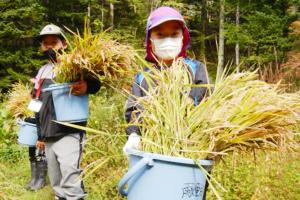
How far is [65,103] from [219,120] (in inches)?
75.3

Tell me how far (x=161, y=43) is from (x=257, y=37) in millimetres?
12514

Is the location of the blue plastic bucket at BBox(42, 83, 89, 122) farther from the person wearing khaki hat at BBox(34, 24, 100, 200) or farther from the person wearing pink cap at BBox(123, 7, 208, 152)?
the person wearing pink cap at BBox(123, 7, 208, 152)

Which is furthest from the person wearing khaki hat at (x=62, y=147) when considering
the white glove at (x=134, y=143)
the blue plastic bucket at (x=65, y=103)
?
→ the white glove at (x=134, y=143)

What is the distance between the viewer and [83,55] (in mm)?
3408

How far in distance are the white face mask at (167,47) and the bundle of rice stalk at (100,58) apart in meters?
0.58

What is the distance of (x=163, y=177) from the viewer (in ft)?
6.18

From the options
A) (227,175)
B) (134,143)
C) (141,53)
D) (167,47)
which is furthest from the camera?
(141,53)

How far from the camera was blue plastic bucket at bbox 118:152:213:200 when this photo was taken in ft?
6.15

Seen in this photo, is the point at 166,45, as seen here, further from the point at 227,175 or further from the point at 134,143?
the point at 227,175

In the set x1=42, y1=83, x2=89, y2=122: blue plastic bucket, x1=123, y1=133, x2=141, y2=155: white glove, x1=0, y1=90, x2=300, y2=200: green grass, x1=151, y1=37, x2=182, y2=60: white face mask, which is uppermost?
x1=151, y1=37, x2=182, y2=60: white face mask

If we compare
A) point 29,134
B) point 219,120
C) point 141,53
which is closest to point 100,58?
point 219,120

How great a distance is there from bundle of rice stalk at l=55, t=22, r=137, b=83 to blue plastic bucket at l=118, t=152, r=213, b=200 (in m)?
1.48

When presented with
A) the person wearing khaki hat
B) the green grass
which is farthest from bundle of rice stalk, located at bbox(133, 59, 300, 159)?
the person wearing khaki hat

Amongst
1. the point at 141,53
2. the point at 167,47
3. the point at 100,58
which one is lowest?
the point at 141,53
